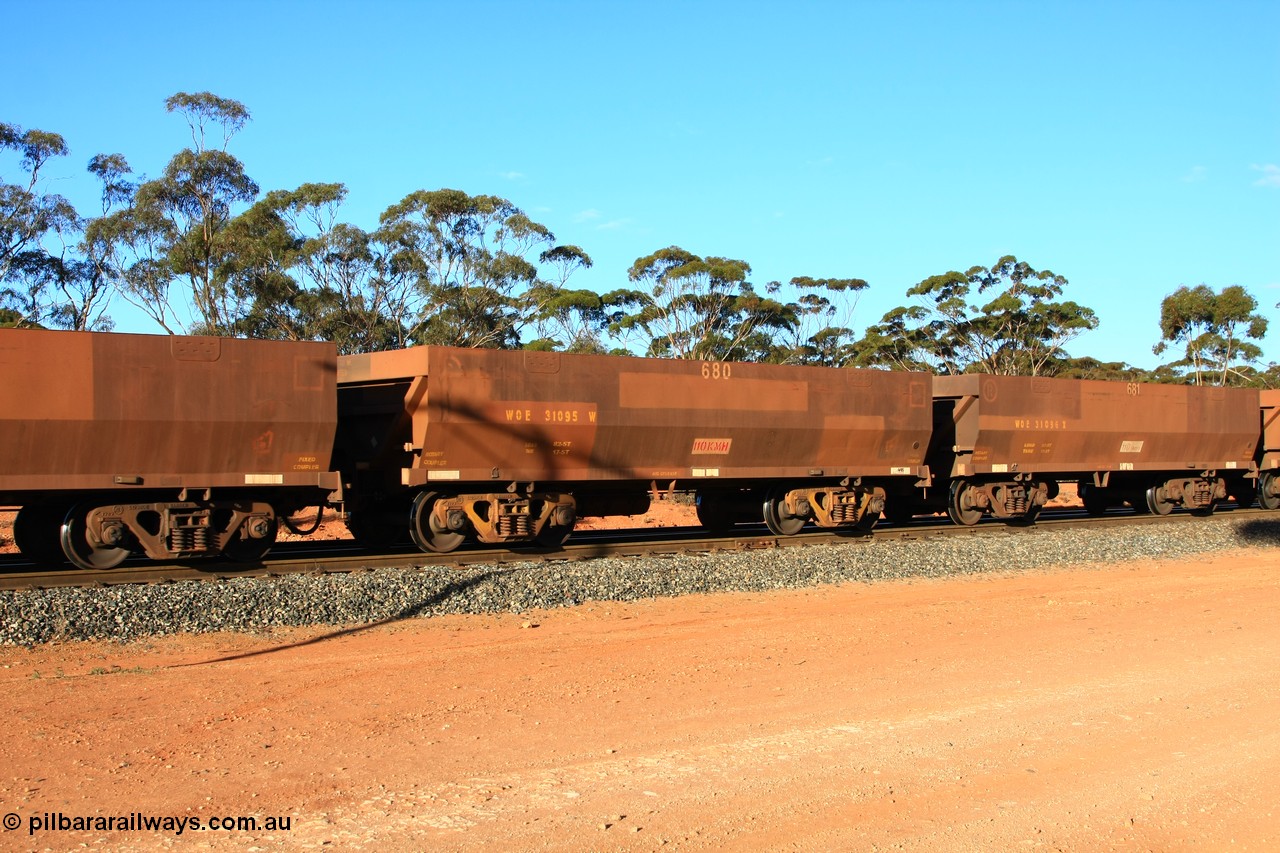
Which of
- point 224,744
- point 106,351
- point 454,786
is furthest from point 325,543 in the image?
point 454,786

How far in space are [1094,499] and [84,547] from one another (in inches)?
794

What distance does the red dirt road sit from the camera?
5145 mm

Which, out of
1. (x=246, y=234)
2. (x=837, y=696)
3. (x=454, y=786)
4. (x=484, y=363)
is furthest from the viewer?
(x=246, y=234)

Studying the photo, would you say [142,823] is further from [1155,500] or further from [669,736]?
[1155,500]

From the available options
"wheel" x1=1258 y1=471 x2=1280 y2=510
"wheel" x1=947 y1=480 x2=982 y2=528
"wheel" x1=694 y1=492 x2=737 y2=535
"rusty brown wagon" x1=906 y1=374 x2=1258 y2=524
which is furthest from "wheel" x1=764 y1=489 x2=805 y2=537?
"wheel" x1=1258 y1=471 x2=1280 y2=510

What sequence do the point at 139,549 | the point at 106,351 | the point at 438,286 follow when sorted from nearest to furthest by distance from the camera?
the point at 106,351 < the point at 139,549 < the point at 438,286

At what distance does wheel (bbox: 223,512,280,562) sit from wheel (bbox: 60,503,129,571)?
1.21m

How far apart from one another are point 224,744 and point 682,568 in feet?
26.3

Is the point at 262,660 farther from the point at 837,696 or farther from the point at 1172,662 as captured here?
the point at 1172,662

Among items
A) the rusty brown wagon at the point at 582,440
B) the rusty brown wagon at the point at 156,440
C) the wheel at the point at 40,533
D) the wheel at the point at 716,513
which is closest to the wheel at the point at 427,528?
the rusty brown wagon at the point at 582,440

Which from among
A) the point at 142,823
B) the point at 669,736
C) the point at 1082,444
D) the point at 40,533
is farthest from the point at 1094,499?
the point at 142,823

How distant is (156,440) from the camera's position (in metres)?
12.1

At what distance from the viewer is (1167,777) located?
5883 millimetres

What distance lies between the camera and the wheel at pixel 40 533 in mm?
12570
